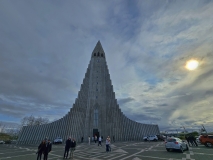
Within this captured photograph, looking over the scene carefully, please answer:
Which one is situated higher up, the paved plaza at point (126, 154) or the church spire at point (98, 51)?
the church spire at point (98, 51)

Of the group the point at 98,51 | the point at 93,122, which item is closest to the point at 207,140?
the point at 93,122

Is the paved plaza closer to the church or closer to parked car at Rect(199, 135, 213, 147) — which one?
parked car at Rect(199, 135, 213, 147)

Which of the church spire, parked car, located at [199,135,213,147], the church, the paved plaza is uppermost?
the church spire

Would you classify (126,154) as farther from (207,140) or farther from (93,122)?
(93,122)

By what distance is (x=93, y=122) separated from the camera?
137ft

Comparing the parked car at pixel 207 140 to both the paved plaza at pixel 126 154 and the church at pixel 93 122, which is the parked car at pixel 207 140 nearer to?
the paved plaza at pixel 126 154

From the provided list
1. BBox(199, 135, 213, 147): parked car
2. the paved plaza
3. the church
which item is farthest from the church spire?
BBox(199, 135, 213, 147): parked car

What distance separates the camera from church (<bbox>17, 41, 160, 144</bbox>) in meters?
40.2

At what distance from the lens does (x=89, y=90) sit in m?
45.9

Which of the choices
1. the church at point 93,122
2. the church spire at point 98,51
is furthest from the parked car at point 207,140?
the church spire at point 98,51

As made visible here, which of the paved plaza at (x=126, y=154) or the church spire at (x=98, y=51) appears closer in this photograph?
the paved plaza at (x=126, y=154)

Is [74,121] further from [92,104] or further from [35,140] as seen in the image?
[35,140]

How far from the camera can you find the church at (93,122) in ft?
132

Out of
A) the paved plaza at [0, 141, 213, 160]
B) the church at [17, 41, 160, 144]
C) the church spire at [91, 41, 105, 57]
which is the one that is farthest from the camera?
the church spire at [91, 41, 105, 57]
